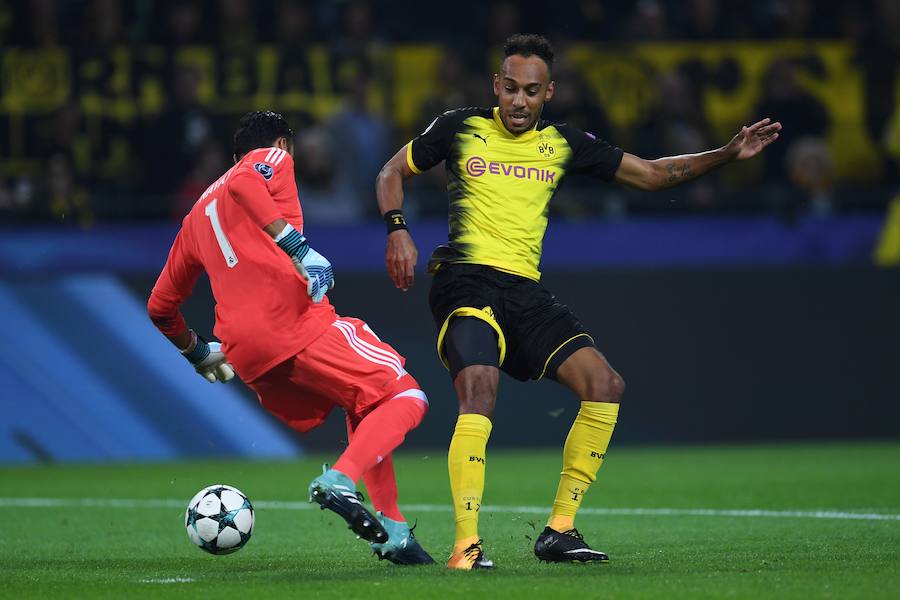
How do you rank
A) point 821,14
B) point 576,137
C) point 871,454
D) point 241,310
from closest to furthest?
point 241,310
point 576,137
point 871,454
point 821,14

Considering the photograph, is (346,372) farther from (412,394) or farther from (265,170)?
(265,170)

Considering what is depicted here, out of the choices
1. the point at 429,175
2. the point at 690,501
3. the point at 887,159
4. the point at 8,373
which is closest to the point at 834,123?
the point at 887,159

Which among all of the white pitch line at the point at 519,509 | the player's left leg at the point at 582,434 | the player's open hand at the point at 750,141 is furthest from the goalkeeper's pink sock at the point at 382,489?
the white pitch line at the point at 519,509

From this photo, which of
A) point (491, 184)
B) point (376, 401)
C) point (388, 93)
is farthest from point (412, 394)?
point (388, 93)

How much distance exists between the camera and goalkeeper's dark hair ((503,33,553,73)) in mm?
6773

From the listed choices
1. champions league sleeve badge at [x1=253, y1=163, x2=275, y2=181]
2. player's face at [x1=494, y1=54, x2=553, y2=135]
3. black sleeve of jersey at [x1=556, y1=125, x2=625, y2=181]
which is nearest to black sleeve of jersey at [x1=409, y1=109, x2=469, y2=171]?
player's face at [x1=494, y1=54, x2=553, y2=135]

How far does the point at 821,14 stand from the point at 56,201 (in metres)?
8.68

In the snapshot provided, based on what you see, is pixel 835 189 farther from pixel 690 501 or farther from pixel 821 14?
pixel 690 501

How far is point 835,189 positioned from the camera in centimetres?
1479

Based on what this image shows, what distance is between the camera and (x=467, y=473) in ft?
20.7

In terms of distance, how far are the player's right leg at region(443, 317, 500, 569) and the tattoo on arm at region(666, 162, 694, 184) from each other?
1209 mm

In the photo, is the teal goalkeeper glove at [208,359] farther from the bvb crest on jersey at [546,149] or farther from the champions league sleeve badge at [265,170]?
the bvb crest on jersey at [546,149]

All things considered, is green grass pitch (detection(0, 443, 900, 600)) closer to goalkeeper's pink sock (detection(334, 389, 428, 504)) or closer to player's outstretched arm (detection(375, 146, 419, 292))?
goalkeeper's pink sock (detection(334, 389, 428, 504))

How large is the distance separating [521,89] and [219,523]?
2356 mm
